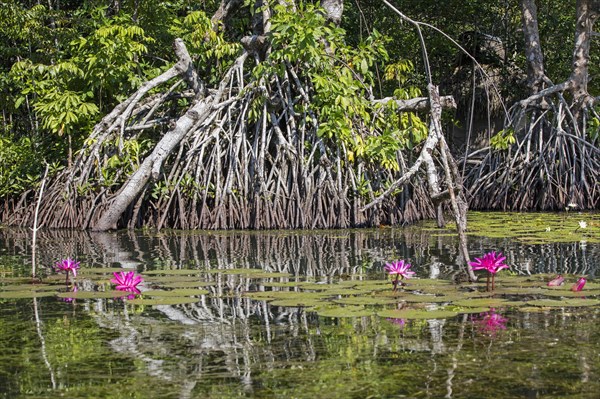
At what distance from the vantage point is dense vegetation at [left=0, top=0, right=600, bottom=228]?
10500 mm

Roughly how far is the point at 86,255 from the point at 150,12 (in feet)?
19.8

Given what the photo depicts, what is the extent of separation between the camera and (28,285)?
5824 mm

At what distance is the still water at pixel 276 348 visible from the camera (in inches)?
132

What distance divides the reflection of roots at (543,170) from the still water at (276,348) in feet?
22.4

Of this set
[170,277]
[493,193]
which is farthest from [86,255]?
[493,193]

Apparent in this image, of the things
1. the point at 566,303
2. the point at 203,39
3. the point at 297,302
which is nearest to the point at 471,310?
the point at 566,303

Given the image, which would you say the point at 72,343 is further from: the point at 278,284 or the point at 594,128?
the point at 594,128

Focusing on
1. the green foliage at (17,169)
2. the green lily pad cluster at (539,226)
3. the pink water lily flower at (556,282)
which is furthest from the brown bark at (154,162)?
the pink water lily flower at (556,282)

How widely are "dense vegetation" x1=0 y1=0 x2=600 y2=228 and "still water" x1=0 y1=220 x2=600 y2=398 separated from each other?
412cm

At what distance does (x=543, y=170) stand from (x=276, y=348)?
1004cm

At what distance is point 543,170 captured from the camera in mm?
13453

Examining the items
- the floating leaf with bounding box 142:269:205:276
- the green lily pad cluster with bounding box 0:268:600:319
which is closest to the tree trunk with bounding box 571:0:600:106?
the green lily pad cluster with bounding box 0:268:600:319

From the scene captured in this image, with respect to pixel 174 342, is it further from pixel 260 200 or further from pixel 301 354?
pixel 260 200

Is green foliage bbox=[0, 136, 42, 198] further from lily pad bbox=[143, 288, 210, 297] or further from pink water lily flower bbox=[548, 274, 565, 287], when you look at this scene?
pink water lily flower bbox=[548, 274, 565, 287]
